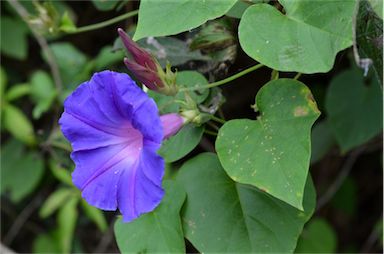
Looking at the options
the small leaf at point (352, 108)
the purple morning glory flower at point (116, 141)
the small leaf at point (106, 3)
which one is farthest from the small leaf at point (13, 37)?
the purple morning glory flower at point (116, 141)

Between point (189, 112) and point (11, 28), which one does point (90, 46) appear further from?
point (189, 112)

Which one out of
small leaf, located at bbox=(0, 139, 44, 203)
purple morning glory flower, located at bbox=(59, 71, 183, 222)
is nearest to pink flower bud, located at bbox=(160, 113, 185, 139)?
purple morning glory flower, located at bbox=(59, 71, 183, 222)

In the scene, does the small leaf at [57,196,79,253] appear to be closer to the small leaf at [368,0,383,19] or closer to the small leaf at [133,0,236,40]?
the small leaf at [133,0,236,40]

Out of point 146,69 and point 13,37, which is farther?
point 13,37

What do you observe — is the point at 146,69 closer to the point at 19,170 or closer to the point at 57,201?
the point at 57,201

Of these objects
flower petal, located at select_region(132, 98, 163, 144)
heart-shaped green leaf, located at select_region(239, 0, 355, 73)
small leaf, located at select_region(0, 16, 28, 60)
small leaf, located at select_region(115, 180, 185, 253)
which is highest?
heart-shaped green leaf, located at select_region(239, 0, 355, 73)

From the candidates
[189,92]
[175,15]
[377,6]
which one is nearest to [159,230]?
[189,92]

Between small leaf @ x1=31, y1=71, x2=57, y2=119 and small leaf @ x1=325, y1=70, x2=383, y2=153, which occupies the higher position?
small leaf @ x1=325, y1=70, x2=383, y2=153

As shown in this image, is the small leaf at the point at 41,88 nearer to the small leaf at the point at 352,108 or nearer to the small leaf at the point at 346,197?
the small leaf at the point at 352,108
